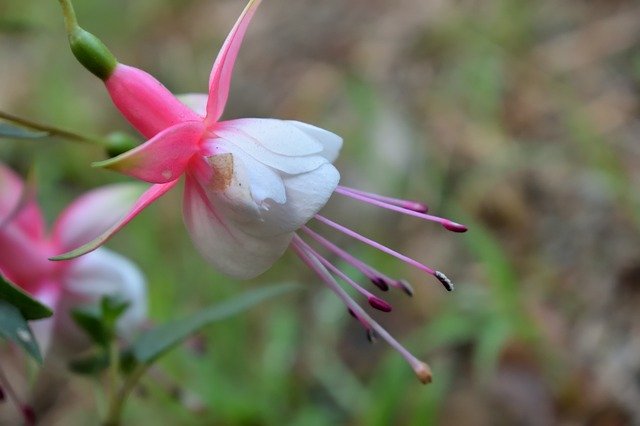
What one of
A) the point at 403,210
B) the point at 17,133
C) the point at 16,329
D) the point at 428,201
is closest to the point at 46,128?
the point at 17,133

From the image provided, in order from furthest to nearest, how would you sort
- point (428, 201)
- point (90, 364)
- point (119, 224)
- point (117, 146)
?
point (428, 201) → point (90, 364) → point (117, 146) → point (119, 224)

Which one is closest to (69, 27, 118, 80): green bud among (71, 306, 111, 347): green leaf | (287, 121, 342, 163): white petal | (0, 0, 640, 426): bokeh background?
(287, 121, 342, 163): white petal

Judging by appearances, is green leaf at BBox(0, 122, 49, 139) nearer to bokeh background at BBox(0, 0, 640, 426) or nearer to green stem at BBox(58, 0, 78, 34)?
green stem at BBox(58, 0, 78, 34)

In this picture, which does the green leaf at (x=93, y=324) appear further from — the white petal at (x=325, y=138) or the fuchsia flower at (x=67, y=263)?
the white petal at (x=325, y=138)

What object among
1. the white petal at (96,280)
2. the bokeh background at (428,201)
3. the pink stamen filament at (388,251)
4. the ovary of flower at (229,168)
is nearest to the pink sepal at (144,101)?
the ovary of flower at (229,168)

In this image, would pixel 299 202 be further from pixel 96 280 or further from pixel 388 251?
pixel 96 280
